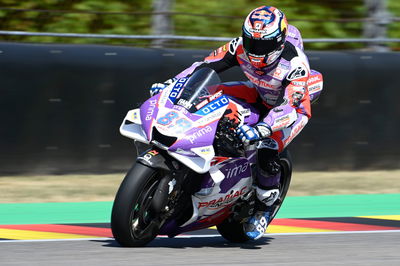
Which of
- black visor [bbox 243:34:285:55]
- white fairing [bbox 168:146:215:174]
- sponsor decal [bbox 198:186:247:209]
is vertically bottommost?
sponsor decal [bbox 198:186:247:209]

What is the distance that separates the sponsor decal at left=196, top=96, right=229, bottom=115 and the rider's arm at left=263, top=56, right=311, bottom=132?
30 centimetres

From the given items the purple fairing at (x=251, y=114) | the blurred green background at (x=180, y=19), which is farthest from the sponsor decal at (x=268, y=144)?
the blurred green background at (x=180, y=19)

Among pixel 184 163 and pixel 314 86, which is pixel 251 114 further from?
pixel 184 163

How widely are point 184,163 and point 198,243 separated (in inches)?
41.4

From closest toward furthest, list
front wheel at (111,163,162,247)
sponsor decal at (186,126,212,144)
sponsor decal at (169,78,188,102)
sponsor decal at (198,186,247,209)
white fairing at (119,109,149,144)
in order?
front wheel at (111,163,162,247)
sponsor decal at (186,126,212,144)
white fairing at (119,109,149,144)
sponsor decal at (169,78,188,102)
sponsor decal at (198,186,247,209)

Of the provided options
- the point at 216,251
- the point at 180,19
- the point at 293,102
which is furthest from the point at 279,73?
the point at 180,19

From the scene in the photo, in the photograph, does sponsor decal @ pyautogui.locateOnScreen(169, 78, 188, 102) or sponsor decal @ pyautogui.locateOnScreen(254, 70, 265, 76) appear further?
sponsor decal @ pyautogui.locateOnScreen(254, 70, 265, 76)

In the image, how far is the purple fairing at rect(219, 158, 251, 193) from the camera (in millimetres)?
5730

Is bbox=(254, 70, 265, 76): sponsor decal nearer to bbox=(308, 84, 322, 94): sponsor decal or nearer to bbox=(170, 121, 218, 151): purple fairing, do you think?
bbox=(308, 84, 322, 94): sponsor decal

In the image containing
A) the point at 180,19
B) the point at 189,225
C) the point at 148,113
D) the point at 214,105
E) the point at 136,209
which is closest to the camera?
the point at 136,209

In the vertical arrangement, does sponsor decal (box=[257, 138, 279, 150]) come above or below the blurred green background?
above

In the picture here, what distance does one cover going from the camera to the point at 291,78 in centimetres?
588

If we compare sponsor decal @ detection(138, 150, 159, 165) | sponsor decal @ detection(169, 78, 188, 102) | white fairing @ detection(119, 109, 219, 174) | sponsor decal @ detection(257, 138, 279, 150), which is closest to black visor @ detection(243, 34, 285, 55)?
sponsor decal @ detection(169, 78, 188, 102)

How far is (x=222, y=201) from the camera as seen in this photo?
5836mm
